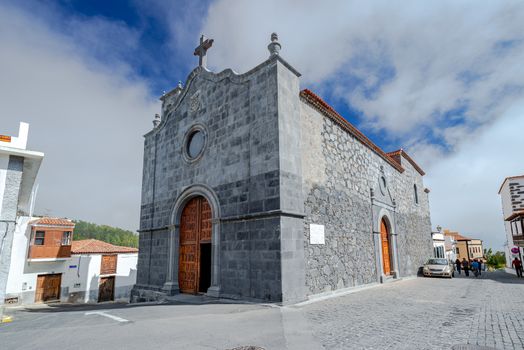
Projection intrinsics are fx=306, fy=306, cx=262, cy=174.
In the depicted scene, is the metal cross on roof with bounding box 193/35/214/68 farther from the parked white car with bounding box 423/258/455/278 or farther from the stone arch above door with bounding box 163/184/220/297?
the parked white car with bounding box 423/258/455/278

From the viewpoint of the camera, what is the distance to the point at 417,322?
17.8 ft

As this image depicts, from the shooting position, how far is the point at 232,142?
30.5 feet

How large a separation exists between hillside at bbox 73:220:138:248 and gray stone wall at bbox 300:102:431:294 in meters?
71.0

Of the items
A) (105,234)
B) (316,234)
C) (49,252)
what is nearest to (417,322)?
(316,234)

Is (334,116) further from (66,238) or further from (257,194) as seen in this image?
(66,238)

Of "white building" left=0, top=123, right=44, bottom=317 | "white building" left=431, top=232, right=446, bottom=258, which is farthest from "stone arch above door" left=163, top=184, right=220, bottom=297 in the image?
"white building" left=431, top=232, right=446, bottom=258

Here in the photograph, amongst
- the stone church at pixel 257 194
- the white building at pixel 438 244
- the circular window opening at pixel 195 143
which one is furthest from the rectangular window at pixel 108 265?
the white building at pixel 438 244

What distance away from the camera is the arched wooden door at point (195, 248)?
9906mm

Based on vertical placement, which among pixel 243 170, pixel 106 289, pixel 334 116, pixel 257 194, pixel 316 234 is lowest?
pixel 106 289

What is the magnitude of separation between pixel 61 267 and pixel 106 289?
4.05m

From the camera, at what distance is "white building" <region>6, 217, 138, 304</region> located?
20.8 meters

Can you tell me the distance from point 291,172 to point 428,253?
17.1 m

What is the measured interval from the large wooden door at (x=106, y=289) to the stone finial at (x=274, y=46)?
79.6 feet

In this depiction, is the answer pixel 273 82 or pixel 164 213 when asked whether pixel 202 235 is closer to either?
pixel 164 213
